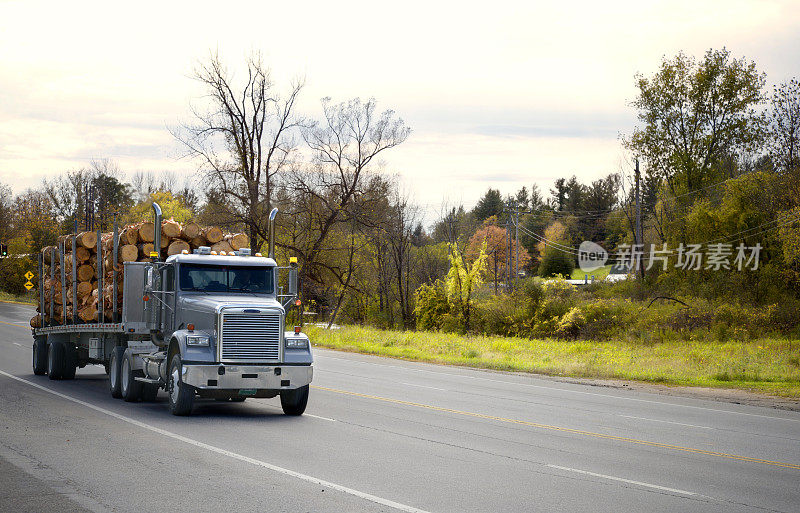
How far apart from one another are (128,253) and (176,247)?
1031 mm

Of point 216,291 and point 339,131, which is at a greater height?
point 339,131

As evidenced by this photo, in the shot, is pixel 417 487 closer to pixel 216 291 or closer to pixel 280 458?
pixel 280 458

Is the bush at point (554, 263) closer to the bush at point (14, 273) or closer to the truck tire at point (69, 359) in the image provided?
the bush at point (14, 273)

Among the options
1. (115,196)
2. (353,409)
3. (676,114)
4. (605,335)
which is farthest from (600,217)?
(353,409)

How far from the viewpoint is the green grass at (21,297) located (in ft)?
254

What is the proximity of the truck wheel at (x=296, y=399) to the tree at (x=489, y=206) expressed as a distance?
122 m

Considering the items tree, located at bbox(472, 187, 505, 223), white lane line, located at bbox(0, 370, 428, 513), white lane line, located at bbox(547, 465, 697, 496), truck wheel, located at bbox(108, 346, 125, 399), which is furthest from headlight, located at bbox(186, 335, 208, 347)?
tree, located at bbox(472, 187, 505, 223)

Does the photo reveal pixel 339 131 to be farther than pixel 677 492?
Yes

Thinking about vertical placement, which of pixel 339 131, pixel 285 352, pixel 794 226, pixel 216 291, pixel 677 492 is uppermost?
pixel 339 131

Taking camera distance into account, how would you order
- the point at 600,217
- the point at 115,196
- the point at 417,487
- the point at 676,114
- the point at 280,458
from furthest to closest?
the point at 600,217 → the point at 115,196 → the point at 676,114 → the point at 280,458 → the point at 417,487

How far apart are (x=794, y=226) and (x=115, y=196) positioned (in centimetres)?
7924

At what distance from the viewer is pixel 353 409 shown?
16.0 m

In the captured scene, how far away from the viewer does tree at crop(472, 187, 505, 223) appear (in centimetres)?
13675

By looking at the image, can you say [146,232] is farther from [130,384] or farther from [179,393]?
[179,393]
